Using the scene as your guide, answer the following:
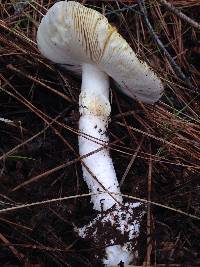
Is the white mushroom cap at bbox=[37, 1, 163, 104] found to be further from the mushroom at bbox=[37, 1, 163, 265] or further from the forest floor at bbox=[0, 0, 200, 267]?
the forest floor at bbox=[0, 0, 200, 267]

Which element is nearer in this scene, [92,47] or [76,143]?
[92,47]

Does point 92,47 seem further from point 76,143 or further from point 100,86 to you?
point 76,143

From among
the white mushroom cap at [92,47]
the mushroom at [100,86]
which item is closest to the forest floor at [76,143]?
the mushroom at [100,86]

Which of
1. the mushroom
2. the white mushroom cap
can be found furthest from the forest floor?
the white mushroom cap

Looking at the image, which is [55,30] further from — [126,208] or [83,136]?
[126,208]

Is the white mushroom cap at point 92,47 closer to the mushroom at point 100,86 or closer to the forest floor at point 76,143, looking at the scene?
the mushroom at point 100,86

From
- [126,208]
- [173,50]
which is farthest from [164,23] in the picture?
[126,208]

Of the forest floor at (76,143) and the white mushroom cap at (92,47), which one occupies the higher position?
the white mushroom cap at (92,47)

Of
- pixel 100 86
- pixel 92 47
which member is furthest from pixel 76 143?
pixel 92 47

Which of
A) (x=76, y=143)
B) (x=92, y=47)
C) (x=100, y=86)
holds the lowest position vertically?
(x=76, y=143)

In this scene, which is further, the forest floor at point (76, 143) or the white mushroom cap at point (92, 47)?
the forest floor at point (76, 143)
